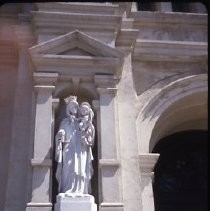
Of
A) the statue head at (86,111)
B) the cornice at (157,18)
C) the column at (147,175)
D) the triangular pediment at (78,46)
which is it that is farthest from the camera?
the cornice at (157,18)

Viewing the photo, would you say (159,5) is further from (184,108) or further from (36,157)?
(36,157)

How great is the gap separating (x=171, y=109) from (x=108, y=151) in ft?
7.27

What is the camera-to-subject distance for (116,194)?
6.70 m

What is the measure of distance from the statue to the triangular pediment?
1.11 metres

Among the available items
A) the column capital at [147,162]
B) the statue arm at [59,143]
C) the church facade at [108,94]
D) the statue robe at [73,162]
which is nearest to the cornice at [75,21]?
the church facade at [108,94]

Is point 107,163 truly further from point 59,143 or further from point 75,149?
point 59,143

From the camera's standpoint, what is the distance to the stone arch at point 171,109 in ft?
26.5

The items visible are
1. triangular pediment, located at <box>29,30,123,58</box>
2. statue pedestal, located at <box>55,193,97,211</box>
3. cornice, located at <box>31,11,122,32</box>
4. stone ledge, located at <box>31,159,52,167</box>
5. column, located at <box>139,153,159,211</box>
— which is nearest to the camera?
statue pedestal, located at <box>55,193,97,211</box>

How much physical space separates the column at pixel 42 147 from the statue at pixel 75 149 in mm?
177

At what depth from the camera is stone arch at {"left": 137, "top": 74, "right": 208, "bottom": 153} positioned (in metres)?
8.08

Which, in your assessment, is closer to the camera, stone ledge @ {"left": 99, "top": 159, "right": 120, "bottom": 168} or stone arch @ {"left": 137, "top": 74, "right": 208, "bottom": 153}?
stone ledge @ {"left": 99, "top": 159, "right": 120, "bottom": 168}

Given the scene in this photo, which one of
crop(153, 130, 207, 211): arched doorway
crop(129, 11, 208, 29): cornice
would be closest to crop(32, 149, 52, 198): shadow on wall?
crop(153, 130, 207, 211): arched doorway

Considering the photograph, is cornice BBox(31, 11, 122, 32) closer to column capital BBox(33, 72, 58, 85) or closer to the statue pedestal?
column capital BBox(33, 72, 58, 85)

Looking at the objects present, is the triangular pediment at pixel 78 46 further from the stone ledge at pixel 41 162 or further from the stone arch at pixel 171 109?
the stone ledge at pixel 41 162
